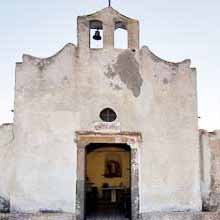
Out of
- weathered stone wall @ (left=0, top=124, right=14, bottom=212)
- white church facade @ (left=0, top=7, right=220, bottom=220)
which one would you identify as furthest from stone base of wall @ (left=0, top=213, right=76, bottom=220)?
weathered stone wall @ (left=0, top=124, right=14, bottom=212)

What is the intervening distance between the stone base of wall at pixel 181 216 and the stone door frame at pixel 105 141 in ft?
1.43

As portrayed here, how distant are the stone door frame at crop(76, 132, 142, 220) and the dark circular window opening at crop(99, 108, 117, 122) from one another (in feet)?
1.60

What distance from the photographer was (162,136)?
1323 cm

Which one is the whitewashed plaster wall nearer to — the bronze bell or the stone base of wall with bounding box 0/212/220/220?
the stone base of wall with bounding box 0/212/220/220

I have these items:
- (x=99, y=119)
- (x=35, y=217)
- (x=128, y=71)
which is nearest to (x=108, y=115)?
(x=99, y=119)

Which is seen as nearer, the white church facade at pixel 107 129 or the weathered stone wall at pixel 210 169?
the white church facade at pixel 107 129

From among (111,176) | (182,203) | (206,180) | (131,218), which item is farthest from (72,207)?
(111,176)

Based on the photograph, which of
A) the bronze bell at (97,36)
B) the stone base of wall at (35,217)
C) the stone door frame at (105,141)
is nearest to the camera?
the stone base of wall at (35,217)

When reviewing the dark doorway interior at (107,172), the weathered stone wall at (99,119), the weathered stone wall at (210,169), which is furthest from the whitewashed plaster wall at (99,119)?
the dark doorway interior at (107,172)

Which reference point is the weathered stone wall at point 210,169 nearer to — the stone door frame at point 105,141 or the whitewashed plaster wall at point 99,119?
the whitewashed plaster wall at point 99,119

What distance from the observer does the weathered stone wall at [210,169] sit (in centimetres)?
1338

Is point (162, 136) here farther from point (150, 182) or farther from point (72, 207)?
point (72, 207)

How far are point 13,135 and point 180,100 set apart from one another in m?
5.55

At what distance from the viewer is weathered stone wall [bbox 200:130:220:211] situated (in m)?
13.4
